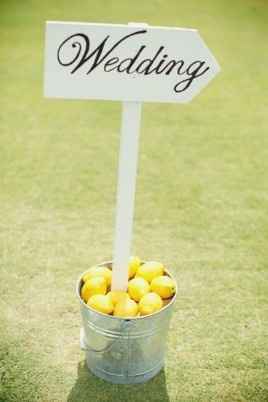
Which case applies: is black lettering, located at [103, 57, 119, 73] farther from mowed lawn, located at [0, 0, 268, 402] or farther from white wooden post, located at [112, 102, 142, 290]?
mowed lawn, located at [0, 0, 268, 402]

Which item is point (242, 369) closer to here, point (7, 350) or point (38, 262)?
point (7, 350)

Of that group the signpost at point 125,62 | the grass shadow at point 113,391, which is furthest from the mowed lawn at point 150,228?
the signpost at point 125,62

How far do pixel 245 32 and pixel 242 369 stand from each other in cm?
659

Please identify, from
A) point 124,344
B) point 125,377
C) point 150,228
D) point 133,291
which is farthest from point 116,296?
point 150,228

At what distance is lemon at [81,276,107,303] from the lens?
231 centimetres

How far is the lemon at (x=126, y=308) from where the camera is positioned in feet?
7.23

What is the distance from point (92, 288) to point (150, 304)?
0.26 metres

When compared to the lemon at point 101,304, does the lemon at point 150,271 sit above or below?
above

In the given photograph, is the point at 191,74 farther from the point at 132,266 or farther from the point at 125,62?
the point at 132,266

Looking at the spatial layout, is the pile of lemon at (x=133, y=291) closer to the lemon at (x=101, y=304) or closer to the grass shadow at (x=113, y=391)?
the lemon at (x=101, y=304)

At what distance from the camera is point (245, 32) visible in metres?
8.11

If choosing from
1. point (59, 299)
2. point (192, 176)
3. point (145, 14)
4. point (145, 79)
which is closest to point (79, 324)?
point (59, 299)

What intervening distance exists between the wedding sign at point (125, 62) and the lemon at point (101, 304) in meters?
0.82

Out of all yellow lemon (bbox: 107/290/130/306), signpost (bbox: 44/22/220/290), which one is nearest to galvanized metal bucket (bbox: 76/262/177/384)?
yellow lemon (bbox: 107/290/130/306)
